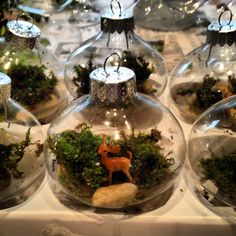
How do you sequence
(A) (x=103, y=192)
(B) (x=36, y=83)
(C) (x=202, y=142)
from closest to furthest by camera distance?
(A) (x=103, y=192) < (C) (x=202, y=142) < (B) (x=36, y=83)

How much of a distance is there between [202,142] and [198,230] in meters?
0.17

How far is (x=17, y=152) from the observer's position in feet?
2.84

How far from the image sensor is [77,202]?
2.83 ft

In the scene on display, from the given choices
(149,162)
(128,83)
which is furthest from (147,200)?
(128,83)

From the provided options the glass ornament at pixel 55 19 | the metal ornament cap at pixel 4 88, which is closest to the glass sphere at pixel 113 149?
the metal ornament cap at pixel 4 88

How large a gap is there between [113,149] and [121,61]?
0.41 m

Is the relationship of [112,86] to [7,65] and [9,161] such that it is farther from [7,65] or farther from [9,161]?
[7,65]

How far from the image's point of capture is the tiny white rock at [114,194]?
80cm

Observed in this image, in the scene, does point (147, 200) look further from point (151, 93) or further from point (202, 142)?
point (151, 93)

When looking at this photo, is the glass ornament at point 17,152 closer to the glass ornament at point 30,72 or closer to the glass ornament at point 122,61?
the glass ornament at point 30,72

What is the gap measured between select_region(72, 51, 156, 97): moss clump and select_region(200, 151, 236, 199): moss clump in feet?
1.27

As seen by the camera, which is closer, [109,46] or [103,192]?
[103,192]

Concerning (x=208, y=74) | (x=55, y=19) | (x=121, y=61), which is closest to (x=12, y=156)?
(x=121, y=61)

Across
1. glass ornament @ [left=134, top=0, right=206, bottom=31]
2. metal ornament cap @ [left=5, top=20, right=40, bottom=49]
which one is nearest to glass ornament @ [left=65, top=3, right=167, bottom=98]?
metal ornament cap @ [left=5, top=20, right=40, bottom=49]
